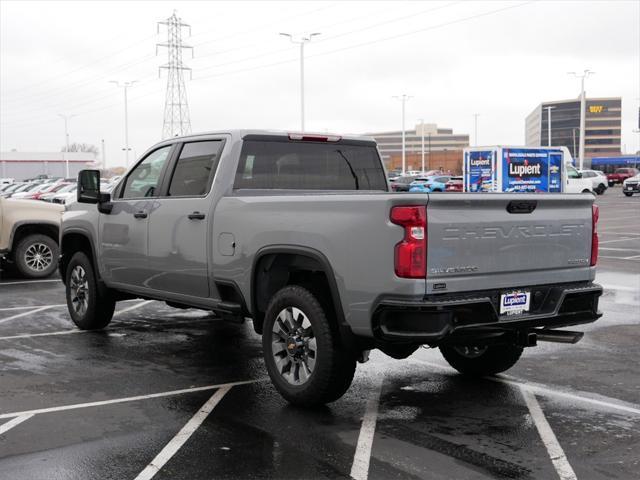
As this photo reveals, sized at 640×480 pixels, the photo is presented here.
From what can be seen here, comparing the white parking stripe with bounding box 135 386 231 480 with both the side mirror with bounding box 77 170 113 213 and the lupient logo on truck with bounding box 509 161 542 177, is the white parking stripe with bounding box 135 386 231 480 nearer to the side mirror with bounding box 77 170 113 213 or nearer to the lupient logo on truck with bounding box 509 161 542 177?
the side mirror with bounding box 77 170 113 213

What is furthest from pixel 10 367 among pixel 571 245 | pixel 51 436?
pixel 571 245

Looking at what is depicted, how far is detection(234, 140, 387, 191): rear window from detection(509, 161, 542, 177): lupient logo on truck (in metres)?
26.4

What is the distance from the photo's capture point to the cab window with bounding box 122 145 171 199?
7395mm

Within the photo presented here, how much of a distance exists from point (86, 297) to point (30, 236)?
18.3ft

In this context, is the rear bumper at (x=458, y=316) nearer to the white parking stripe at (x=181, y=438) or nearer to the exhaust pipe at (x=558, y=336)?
the exhaust pipe at (x=558, y=336)

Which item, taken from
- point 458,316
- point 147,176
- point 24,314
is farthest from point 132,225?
point 458,316

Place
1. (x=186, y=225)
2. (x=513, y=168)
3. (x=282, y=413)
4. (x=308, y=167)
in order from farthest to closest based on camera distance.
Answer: (x=513, y=168), (x=308, y=167), (x=186, y=225), (x=282, y=413)

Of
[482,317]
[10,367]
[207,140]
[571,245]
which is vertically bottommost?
[10,367]

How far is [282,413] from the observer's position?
5520 mm

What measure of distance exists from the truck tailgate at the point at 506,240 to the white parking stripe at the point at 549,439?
942 millimetres

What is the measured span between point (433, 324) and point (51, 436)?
8.36 feet

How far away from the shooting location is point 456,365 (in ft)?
22.1

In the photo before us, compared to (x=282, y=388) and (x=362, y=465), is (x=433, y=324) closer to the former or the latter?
(x=362, y=465)

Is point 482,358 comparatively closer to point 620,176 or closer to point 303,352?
point 303,352
